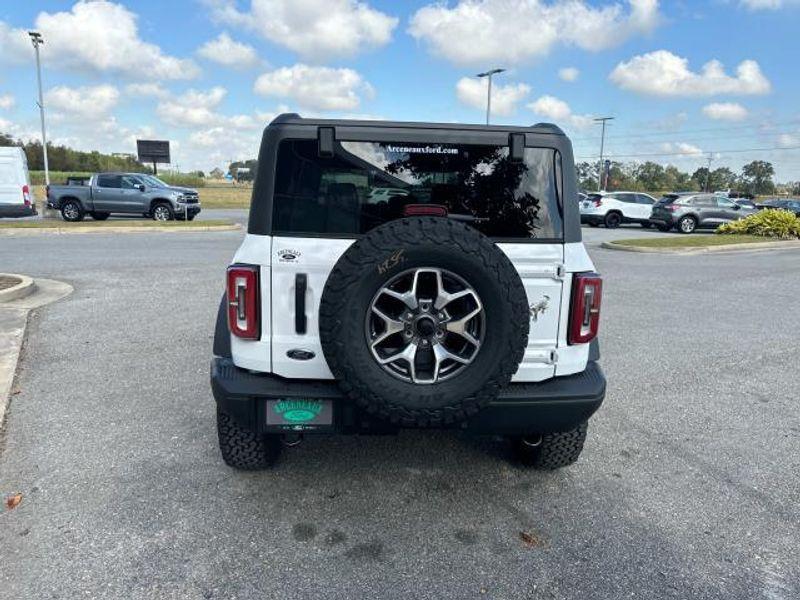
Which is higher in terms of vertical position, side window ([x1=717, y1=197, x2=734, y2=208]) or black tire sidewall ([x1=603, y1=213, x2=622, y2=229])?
side window ([x1=717, y1=197, x2=734, y2=208])

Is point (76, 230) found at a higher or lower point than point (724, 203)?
lower

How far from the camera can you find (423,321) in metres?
2.61

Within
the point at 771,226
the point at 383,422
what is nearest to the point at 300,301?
the point at 383,422

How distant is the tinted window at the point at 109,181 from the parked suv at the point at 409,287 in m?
20.9

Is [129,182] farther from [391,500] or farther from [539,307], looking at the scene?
[539,307]

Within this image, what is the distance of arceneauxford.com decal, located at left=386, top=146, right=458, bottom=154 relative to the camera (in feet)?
9.34

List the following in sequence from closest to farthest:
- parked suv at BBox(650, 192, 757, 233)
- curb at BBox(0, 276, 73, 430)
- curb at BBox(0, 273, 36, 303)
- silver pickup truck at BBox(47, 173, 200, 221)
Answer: curb at BBox(0, 276, 73, 430), curb at BBox(0, 273, 36, 303), silver pickup truck at BBox(47, 173, 200, 221), parked suv at BBox(650, 192, 757, 233)

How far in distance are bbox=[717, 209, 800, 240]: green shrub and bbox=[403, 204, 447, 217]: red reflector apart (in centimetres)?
1996

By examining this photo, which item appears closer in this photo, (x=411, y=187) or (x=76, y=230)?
(x=411, y=187)

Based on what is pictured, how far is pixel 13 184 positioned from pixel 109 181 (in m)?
3.03

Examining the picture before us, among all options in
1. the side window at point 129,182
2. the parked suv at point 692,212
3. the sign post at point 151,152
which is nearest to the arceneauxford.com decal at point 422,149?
the side window at point 129,182

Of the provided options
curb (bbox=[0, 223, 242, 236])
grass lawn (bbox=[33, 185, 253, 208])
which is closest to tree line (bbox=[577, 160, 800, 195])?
grass lawn (bbox=[33, 185, 253, 208])

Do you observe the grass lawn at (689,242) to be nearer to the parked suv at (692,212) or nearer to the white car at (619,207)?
the parked suv at (692,212)

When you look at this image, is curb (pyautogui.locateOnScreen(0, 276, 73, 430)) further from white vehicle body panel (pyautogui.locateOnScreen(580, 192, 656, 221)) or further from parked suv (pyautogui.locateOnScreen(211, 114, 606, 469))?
white vehicle body panel (pyautogui.locateOnScreen(580, 192, 656, 221))
